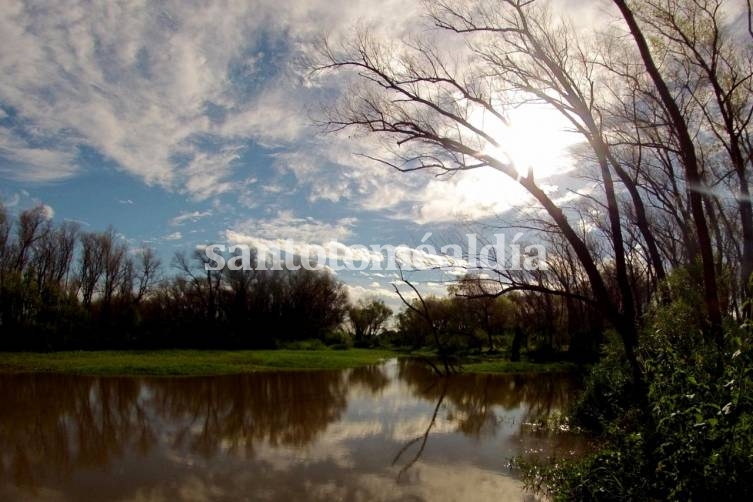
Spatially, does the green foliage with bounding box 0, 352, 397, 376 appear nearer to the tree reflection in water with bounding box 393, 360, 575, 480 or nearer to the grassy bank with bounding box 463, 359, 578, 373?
the tree reflection in water with bounding box 393, 360, 575, 480

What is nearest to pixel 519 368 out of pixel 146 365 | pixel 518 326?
pixel 518 326

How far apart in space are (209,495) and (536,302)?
3640 centimetres

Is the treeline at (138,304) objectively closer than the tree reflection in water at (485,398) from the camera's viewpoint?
No

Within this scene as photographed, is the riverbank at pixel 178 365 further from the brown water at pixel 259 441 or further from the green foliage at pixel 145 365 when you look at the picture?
the brown water at pixel 259 441

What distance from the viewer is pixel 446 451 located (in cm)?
1091

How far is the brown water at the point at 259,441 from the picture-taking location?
821 cm

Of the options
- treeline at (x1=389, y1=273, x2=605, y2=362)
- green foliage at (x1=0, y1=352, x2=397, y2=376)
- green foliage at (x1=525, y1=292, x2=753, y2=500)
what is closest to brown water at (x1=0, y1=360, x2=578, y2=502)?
green foliage at (x1=525, y1=292, x2=753, y2=500)

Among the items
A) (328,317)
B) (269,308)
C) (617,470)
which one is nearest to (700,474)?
(617,470)

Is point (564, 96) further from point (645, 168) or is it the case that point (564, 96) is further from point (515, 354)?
point (515, 354)

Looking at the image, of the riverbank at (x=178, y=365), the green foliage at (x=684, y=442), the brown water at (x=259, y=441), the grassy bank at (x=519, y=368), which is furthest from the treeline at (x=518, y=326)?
the green foliage at (x=684, y=442)

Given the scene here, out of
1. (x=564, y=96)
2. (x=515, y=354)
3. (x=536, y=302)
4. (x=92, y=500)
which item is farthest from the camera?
(x=536, y=302)

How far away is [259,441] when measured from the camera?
11344 millimetres

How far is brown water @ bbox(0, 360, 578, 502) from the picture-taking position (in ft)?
26.9

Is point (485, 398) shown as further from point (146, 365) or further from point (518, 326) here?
point (518, 326)
